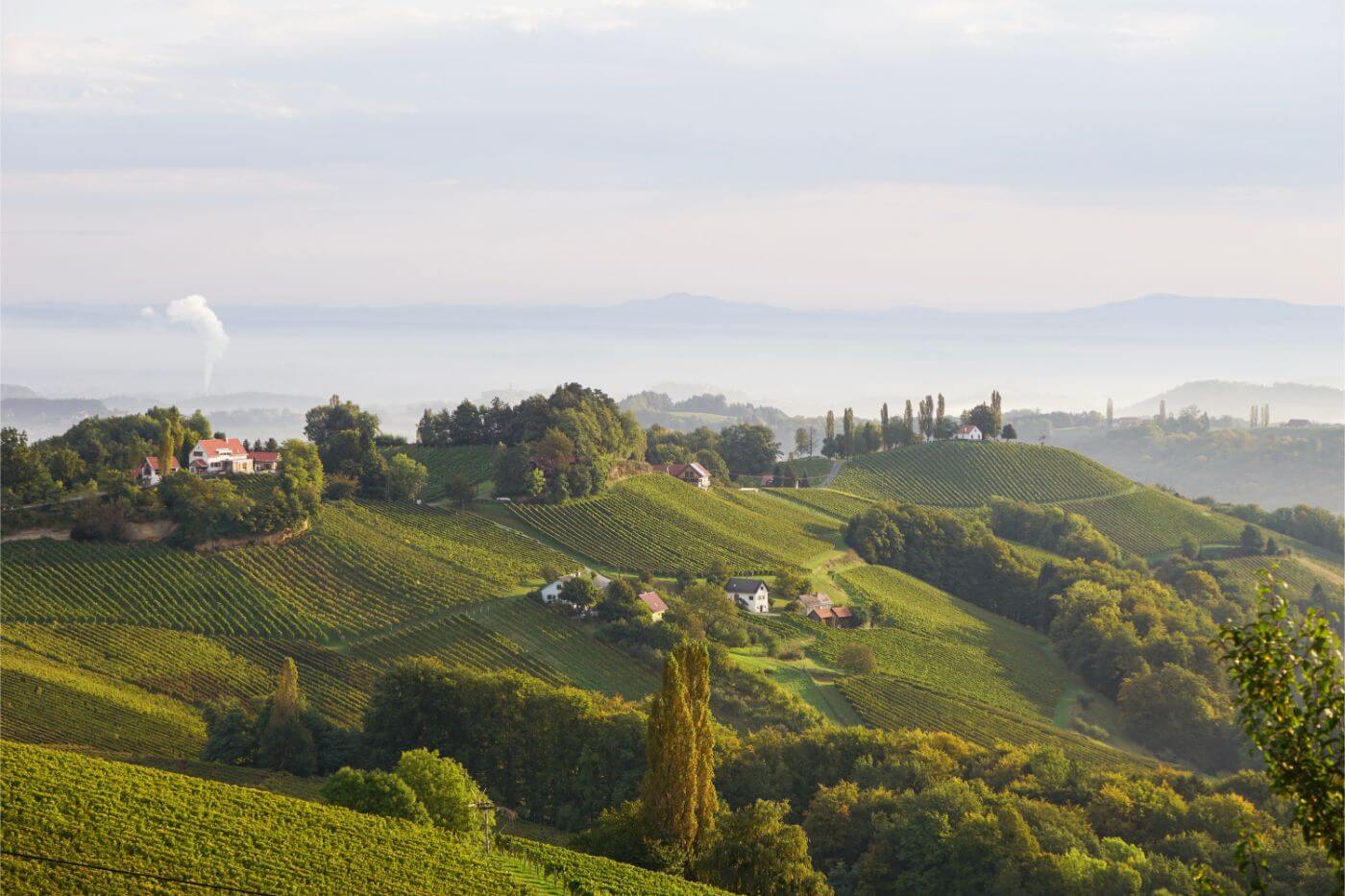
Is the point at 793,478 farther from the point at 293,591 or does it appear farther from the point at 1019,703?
the point at 293,591

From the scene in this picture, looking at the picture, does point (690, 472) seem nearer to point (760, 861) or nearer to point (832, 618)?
point (832, 618)

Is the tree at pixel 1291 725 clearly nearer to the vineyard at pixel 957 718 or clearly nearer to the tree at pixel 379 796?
the tree at pixel 379 796

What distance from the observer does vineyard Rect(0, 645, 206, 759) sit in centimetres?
3844

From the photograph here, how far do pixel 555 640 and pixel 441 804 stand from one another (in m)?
23.0

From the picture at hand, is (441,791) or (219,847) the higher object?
(219,847)

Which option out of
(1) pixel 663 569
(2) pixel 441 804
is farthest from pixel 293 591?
(2) pixel 441 804

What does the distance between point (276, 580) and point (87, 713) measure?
16.2m

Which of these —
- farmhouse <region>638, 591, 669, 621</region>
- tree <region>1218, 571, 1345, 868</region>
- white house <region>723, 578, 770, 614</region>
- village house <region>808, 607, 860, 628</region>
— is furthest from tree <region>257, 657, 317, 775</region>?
tree <region>1218, 571, 1345, 868</region>

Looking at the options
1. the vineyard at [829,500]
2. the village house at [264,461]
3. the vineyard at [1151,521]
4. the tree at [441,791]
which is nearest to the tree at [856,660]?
the tree at [441,791]

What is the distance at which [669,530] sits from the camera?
236ft

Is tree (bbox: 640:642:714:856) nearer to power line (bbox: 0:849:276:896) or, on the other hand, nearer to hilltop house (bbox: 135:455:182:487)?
power line (bbox: 0:849:276:896)

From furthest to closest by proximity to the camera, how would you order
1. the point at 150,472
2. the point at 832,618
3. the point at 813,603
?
1. the point at 150,472
2. the point at 813,603
3. the point at 832,618

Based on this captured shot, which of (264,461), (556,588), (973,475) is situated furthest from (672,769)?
(973,475)

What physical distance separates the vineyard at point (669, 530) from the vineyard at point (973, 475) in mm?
22012
